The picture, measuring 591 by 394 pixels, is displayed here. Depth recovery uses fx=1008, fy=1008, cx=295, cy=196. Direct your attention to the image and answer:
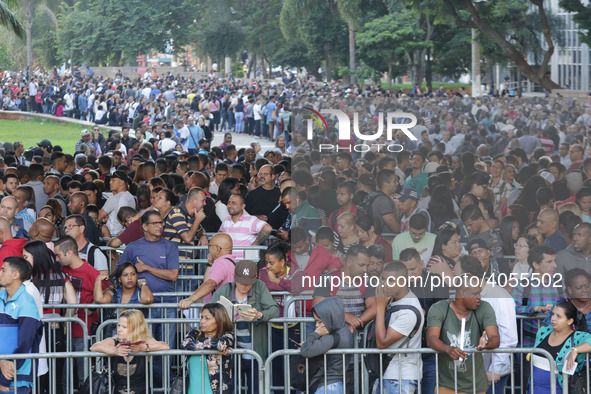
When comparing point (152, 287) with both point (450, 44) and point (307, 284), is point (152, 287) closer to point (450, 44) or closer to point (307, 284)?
point (307, 284)

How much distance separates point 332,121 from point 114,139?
498 inches

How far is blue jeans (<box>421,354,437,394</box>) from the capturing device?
7.54 meters

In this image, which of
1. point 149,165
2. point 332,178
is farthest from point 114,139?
point 332,178

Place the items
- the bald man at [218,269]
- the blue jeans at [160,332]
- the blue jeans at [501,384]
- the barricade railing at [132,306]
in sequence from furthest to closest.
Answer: the bald man at [218,269] → the blue jeans at [160,332] → the barricade railing at [132,306] → the blue jeans at [501,384]

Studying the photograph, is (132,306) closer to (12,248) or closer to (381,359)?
(12,248)

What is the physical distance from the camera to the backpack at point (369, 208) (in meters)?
9.44

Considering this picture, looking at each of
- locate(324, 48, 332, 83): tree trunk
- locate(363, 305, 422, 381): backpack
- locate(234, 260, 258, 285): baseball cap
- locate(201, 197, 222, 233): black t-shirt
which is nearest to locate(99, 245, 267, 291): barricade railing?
locate(201, 197, 222, 233): black t-shirt

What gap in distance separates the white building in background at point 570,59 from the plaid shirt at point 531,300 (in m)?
7.41

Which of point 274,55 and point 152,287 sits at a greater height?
point 274,55

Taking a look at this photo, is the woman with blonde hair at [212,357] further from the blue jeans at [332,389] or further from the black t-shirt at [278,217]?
the black t-shirt at [278,217]

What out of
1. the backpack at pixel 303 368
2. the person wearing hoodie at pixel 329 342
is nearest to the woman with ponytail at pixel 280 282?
the backpack at pixel 303 368

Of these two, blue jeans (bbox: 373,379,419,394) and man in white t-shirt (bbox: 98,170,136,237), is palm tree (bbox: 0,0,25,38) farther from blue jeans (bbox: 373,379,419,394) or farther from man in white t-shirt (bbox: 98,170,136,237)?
blue jeans (bbox: 373,379,419,394)

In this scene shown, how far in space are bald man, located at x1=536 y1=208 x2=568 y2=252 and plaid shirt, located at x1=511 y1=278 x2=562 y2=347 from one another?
1.08m

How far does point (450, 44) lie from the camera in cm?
4738
